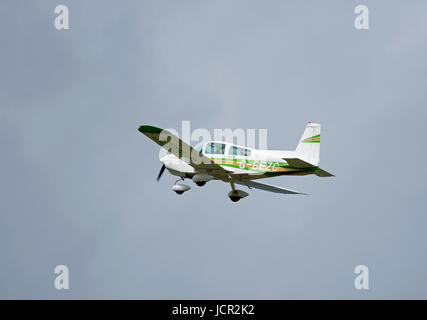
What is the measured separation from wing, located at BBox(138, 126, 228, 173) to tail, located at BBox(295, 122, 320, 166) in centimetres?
304

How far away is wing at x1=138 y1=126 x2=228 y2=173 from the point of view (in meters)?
28.1

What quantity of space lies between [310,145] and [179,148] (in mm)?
5005

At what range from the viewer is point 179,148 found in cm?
2950

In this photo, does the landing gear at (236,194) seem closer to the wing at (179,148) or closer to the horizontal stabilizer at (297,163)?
the wing at (179,148)

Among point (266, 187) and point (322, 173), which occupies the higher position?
point (322, 173)

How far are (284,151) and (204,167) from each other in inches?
126

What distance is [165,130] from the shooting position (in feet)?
92.2

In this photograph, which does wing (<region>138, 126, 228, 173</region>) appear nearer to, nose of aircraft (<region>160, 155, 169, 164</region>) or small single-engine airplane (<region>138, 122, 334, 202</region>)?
small single-engine airplane (<region>138, 122, 334, 202</region>)

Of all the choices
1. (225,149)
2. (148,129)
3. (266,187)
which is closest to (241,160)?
(225,149)

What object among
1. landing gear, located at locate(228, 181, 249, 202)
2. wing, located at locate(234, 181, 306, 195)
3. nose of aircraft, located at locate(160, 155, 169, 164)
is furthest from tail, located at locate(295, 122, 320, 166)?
nose of aircraft, located at locate(160, 155, 169, 164)

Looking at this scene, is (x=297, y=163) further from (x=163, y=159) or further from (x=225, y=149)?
(x=163, y=159)

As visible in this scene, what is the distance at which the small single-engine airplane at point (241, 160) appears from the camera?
29.6m

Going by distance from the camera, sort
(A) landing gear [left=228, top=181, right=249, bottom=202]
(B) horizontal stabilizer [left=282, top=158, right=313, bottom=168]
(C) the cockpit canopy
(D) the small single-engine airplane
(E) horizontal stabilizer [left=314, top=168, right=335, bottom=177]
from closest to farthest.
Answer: (B) horizontal stabilizer [left=282, top=158, right=313, bottom=168]
(D) the small single-engine airplane
(E) horizontal stabilizer [left=314, top=168, right=335, bottom=177]
(C) the cockpit canopy
(A) landing gear [left=228, top=181, right=249, bottom=202]
